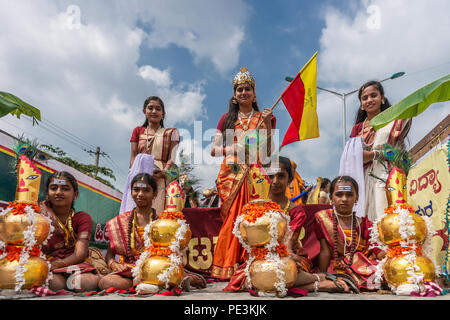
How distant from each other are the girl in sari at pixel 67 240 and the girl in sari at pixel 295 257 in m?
1.26

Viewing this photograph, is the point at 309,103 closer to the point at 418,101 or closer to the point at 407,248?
the point at 418,101

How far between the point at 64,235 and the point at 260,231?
190 cm

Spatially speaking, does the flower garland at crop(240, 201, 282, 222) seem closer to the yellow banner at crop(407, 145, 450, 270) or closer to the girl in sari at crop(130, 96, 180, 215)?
the girl in sari at crop(130, 96, 180, 215)

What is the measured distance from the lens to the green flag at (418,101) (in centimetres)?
327

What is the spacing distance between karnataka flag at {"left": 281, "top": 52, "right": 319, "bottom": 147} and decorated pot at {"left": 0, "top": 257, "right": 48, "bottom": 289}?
115 inches

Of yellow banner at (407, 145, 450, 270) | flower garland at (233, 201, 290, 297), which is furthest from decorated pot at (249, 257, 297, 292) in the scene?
yellow banner at (407, 145, 450, 270)

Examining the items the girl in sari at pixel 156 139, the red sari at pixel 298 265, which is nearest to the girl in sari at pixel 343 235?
the red sari at pixel 298 265

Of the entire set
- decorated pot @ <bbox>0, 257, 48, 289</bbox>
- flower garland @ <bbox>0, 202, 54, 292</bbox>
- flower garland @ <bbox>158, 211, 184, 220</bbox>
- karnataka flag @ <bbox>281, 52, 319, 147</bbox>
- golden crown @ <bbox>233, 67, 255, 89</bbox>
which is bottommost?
decorated pot @ <bbox>0, 257, 48, 289</bbox>

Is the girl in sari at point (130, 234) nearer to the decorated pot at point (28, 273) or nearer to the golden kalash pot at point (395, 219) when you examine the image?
the decorated pot at point (28, 273)

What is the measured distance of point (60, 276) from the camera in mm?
3164

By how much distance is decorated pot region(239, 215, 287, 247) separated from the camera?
286 cm

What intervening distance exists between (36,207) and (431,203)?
4.43 metres
